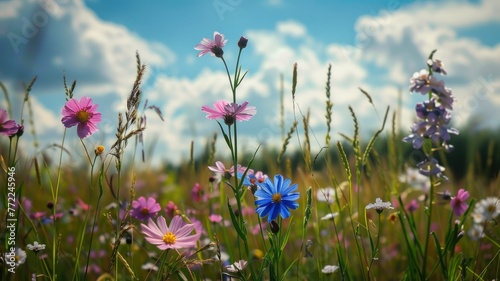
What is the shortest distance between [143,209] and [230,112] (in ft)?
2.22

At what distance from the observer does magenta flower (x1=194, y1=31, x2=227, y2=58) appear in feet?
5.08

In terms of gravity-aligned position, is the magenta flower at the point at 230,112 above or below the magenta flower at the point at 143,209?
above

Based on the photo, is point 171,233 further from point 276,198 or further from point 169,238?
point 276,198

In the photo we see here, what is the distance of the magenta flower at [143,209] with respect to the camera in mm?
1933

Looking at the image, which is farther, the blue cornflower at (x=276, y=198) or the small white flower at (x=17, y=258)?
the small white flower at (x=17, y=258)

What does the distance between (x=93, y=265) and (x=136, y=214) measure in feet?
3.53

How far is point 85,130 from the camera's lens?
159cm

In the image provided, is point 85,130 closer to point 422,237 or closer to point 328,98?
point 328,98

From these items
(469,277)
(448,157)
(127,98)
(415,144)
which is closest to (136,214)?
(127,98)

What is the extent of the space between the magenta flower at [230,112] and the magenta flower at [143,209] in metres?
0.59

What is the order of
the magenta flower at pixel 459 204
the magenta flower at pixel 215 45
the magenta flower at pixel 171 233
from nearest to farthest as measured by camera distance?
the magenta flower at pixel 171 233 → the magenta flower at pixel 215 45 → the magenta flower at pixel 459 204

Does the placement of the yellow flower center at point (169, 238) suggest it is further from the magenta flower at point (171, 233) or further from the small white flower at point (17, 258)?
the small white flower at point (17, 258)

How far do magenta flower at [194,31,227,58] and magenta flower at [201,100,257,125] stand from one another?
0.16 meters

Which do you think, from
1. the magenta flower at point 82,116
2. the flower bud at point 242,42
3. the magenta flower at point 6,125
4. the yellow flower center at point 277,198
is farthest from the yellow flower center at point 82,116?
the yellow flower center at point 277,198
